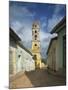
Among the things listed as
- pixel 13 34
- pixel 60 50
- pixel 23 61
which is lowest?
pixel 23 61

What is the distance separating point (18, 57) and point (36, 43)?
0.85 feet

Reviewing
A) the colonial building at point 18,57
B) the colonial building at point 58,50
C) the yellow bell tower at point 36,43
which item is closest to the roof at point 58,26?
the colonial building at point 58,50

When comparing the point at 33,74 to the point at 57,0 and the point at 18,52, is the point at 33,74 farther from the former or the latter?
the point at 57,0

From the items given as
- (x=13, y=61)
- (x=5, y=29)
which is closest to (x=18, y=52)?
(x=13, y=61)

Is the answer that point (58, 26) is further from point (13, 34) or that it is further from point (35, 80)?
point (35, 80)

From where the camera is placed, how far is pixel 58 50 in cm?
273

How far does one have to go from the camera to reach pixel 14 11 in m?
2.58

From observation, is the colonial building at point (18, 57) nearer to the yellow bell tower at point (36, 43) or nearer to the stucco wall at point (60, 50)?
the yellow bell tower at point (36, 43)

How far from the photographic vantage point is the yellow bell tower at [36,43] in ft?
8.66

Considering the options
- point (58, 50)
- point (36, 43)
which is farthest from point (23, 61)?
point (58, 50)

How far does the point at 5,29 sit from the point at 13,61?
0.37 metres

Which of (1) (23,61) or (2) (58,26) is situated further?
(2) (58,26)

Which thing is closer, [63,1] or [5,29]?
[5,29]

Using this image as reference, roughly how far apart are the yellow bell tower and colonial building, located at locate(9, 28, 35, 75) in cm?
5
